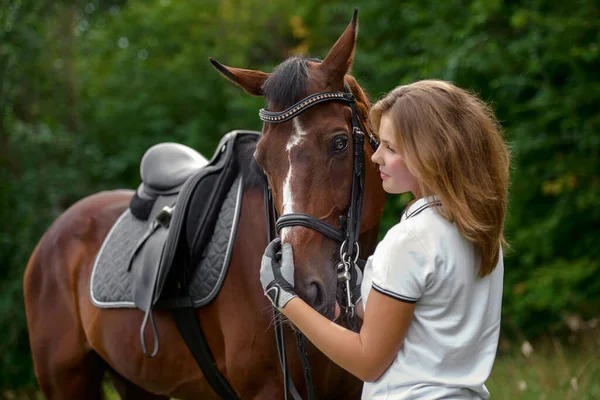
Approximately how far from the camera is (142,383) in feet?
11.7

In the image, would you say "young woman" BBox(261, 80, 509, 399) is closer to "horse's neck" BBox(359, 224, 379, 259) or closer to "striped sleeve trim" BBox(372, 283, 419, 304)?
"striped sleeve trim" BBox(372, 283, 419, 304)

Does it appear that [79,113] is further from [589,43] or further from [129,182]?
[589,43]

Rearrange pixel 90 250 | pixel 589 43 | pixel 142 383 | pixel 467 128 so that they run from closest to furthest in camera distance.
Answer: pixel 467 128, pixel 142 383, pixel 90 250, pixel 589 43

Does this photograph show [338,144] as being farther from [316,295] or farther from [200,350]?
[200,350]

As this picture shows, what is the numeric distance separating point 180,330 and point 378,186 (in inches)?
44.4

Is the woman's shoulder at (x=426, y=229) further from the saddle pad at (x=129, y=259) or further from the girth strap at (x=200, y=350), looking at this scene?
the girth strap at (x=200, y=350)

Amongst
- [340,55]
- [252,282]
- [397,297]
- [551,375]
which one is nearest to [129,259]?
[252,282]

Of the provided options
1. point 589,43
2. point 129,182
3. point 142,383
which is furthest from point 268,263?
point 129,182

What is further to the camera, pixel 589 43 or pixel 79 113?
pixel 79 113

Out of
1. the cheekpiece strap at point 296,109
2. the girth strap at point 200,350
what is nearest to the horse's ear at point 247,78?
the cheekpiece strap at point 296,109

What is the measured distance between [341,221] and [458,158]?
2.23 feet

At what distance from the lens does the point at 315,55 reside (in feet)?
28.1

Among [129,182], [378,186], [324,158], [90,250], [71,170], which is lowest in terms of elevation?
[129,182]

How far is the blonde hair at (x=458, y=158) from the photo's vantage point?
172 cm
